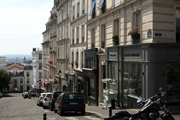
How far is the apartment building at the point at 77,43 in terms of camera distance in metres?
30.2

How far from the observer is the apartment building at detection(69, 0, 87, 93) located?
3019 centimetres

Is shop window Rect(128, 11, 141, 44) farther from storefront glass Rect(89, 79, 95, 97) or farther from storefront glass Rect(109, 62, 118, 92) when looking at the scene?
storefront glass Rect(89, 79, 95, 97)

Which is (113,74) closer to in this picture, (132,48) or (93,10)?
(132,48)

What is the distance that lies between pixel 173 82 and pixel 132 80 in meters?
2.92

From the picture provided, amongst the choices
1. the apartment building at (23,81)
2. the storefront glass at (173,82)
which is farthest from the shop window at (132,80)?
the apartment building at (23,81)

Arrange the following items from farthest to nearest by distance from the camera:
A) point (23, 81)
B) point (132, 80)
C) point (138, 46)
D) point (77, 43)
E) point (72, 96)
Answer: point (23, 81), point (77, 43), point (132, 80), point (72, 96), point (138, 46)

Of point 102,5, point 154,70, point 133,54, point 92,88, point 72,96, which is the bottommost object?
point 92,88

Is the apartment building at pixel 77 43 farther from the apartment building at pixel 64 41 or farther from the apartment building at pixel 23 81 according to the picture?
the apartment building at pixel 23 81

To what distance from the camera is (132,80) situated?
664 inches

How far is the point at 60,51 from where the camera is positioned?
44094mm

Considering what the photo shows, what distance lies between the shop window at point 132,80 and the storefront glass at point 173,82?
5.67ft

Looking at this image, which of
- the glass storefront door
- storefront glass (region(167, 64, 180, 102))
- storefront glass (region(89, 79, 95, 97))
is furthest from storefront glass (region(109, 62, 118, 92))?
storefront glass (region(89, 79, 95, 97))

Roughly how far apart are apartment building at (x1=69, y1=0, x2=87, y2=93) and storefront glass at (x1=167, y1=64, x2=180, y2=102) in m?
15.3

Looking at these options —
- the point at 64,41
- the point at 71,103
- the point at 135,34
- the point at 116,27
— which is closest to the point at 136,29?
the point at 135,34
